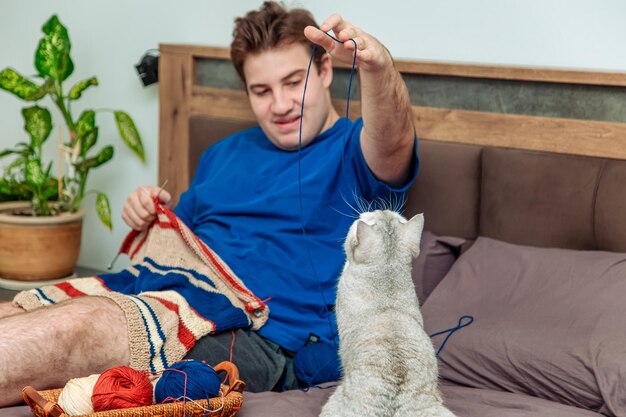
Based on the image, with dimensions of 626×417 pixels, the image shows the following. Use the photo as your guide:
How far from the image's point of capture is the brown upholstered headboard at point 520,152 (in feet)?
6.98

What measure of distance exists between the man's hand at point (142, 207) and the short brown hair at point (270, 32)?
437 mm

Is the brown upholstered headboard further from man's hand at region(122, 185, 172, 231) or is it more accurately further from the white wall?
man's hand at region(122, 185, 172, 231)

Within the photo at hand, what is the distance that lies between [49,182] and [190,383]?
6.22 feet

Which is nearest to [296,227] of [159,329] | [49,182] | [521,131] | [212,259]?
[212,259]

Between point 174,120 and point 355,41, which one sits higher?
point 355,41

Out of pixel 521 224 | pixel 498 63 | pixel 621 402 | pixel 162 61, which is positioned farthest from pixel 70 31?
pixel 621 402

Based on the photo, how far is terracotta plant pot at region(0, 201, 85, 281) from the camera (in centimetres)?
306

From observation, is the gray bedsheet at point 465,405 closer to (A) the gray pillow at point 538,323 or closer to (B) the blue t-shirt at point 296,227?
(A) the gray pillow at point 538,323

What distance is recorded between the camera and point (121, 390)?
5.02 ft

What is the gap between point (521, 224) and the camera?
2221mm

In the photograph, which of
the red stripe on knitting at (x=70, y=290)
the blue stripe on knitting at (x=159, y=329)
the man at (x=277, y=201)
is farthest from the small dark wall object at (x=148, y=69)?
the blue stripe on knitting at (x=159, y=329)

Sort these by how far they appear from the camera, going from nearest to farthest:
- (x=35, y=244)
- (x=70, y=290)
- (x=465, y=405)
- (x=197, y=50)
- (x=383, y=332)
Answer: (x=383, y=332), (x=465, y=405), (x=70, y=290), (x=197, y=50), (x=35, y=244)

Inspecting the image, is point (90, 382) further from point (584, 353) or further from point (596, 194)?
point (596, 194)

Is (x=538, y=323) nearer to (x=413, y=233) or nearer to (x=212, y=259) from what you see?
(x=413, y=233)
